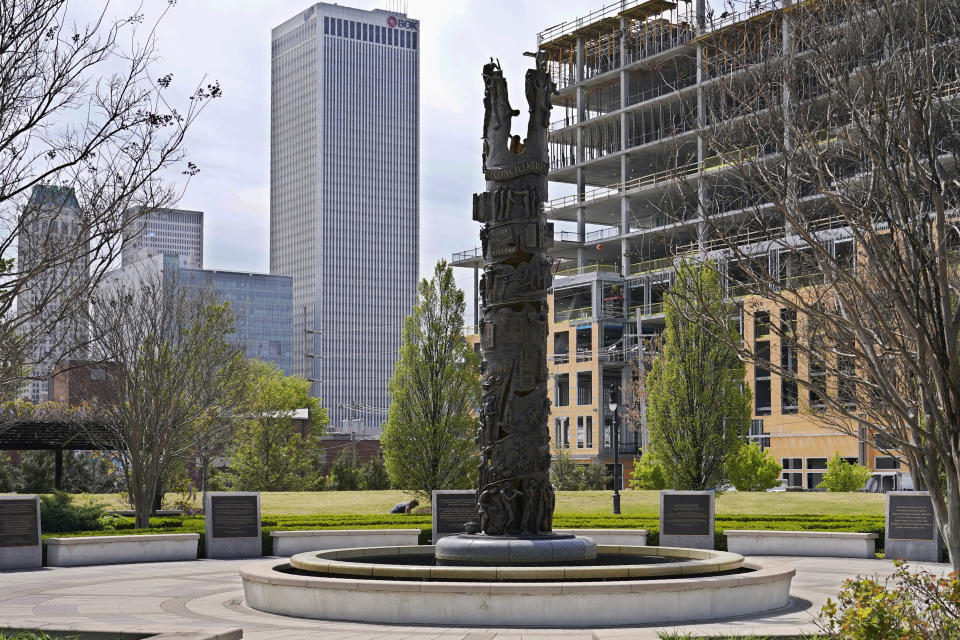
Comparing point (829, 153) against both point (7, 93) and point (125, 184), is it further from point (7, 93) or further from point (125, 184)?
point (7, 93)

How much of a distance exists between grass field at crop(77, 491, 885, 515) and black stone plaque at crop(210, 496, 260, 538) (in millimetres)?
14518

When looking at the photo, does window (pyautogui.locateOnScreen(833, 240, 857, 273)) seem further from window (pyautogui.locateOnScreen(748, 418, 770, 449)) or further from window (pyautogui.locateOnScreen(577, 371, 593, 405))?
window (pyautogui.locateOnScreen(577, 371, 593, 405))

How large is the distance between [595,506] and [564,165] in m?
52.7

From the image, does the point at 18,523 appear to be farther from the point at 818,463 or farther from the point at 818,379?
the point at 818,463

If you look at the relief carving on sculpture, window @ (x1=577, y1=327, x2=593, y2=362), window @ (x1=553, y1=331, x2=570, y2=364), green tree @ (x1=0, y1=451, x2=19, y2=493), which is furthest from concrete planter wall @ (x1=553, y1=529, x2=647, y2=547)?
window @ (x1=553, y1=331, x2=570, y2=364)

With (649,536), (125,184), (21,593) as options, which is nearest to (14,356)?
(125,184)

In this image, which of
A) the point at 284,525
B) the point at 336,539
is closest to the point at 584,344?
the point at 284,525

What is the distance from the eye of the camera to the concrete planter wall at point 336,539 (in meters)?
26.6

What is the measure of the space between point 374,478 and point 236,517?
34.2 meters

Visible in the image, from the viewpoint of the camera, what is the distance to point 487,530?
17406 millimetres

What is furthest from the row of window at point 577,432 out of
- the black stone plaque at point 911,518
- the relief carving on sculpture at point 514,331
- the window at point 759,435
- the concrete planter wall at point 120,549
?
the relief carving on sculpture at point 514,331

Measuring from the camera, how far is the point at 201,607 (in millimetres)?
16469

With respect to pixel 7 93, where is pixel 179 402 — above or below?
below

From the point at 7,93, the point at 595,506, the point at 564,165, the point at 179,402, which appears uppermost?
the point at 564,165
